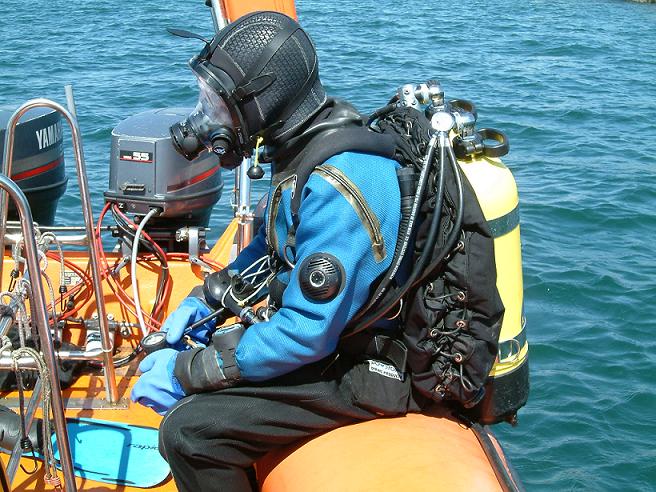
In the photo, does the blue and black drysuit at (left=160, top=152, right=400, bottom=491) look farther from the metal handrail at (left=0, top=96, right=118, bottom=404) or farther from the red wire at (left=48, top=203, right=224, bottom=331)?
the red wire at (left=48, top=203, right=224, bottom=331)

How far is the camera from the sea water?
5555mm

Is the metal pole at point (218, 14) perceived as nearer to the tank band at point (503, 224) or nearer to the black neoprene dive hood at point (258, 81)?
the black neoprene dive hood at point (258, 81)

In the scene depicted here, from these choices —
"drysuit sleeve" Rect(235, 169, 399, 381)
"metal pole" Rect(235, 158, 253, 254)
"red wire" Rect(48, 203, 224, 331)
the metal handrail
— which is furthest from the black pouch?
"metal pole" Rect(235, 158, 253, 254)

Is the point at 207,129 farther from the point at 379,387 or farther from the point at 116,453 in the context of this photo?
the point at 116,453

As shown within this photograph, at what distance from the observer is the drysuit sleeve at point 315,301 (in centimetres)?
231

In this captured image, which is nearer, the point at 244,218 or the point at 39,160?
the point at 244,218

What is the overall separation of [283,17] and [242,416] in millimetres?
1132

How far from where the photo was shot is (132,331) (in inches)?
162

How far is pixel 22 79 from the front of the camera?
41.9 ft

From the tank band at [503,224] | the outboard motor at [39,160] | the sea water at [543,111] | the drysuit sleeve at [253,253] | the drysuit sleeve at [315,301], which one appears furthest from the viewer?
the sea water at [543,111]

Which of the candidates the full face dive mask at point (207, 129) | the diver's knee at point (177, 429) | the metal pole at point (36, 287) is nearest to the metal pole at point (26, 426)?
the metal pole at point (36, 287)

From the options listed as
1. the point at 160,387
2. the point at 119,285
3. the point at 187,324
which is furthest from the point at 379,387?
the point at 119,285

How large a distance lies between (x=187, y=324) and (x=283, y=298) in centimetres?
66

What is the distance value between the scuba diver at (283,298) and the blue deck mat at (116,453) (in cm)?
64
